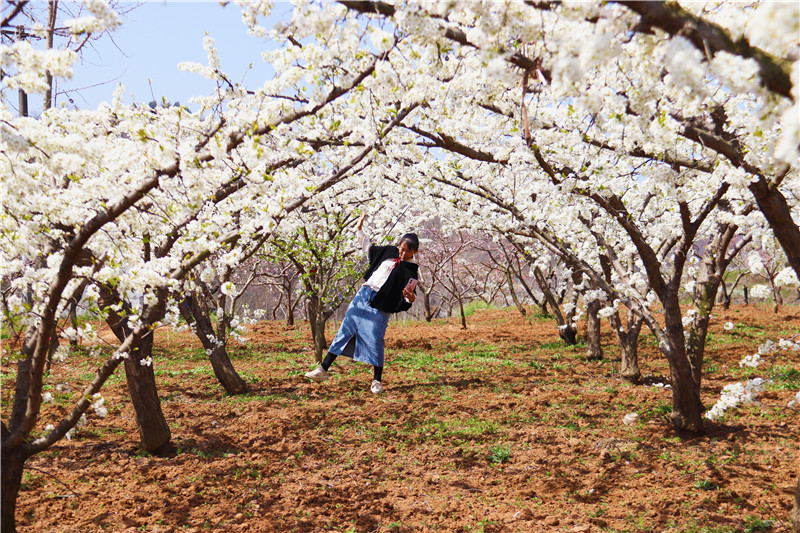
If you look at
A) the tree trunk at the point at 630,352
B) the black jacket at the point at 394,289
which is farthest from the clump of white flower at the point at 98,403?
the tree trunk at the point at 630,352

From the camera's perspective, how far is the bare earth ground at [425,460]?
12.5ft

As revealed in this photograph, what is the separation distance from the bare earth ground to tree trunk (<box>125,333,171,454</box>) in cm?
17

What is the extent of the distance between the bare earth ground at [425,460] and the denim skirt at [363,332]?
617 mm

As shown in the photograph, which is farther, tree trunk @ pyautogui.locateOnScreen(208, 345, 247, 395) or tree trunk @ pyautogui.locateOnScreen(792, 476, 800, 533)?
tree trunk @ pyautogui.locateOnScreen(208, 345, 247, 395)

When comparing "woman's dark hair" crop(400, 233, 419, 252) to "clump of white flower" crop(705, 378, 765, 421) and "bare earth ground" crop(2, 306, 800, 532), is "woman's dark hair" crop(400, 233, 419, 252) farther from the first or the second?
"clump of white flower" crop(705, 378, 765, 421)

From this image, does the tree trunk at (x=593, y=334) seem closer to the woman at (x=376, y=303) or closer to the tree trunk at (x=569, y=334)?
the tree trunk at (x=569, y=334)


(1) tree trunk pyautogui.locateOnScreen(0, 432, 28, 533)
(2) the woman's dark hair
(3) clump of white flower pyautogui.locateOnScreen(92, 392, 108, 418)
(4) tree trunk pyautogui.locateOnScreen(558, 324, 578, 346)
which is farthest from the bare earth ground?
(4) tree trunk pyautogui.locateOnScreen(558, 324, 578, 346)

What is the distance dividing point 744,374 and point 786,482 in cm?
436

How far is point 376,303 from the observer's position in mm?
6953

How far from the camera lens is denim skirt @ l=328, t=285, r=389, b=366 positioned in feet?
23.1

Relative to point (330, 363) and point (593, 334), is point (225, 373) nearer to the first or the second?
point (330, 363)

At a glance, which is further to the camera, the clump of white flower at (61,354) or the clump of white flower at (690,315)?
the clump of white flower at (690,315)

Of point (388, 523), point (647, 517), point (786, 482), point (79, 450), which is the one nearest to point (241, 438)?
point (79, 450)

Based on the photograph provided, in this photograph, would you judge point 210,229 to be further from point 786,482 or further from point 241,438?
point 786,482
